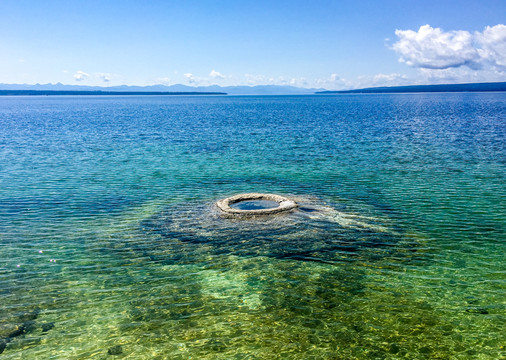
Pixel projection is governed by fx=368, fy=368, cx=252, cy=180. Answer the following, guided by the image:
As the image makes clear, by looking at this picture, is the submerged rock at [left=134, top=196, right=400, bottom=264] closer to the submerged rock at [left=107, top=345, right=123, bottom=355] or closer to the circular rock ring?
the circular rock ring

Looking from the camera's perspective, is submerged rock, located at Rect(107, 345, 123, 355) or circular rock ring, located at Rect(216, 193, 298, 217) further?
circular rock ring, located at Rect(216, 193, 298, 217)

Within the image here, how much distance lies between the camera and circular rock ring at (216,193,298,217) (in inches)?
881

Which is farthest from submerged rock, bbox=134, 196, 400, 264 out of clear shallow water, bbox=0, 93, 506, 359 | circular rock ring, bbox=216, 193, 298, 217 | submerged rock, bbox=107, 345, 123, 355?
submerged rock, bbox=107, 345, 123, 355

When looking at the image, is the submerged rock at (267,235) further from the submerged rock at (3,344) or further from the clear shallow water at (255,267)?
the submerged rock at (3,344)

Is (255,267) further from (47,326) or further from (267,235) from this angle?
(47,326)

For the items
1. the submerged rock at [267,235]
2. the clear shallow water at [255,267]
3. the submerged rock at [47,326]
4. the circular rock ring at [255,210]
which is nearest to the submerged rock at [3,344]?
the clear shallow water at [255,267]

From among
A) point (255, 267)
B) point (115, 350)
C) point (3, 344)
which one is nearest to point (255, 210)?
point (255, 267)

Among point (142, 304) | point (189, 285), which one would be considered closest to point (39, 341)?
point (142, 304)

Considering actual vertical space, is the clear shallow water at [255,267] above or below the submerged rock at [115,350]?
above

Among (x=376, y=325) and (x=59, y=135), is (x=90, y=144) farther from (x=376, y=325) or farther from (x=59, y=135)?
(x=376, y=325)

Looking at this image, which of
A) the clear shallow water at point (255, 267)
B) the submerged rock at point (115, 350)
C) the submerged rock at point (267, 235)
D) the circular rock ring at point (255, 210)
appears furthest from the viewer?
the circular rock ring at point (255, 210)

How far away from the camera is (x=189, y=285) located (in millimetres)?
14422

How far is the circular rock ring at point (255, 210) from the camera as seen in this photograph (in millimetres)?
22375

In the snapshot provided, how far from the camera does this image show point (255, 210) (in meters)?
22.7
